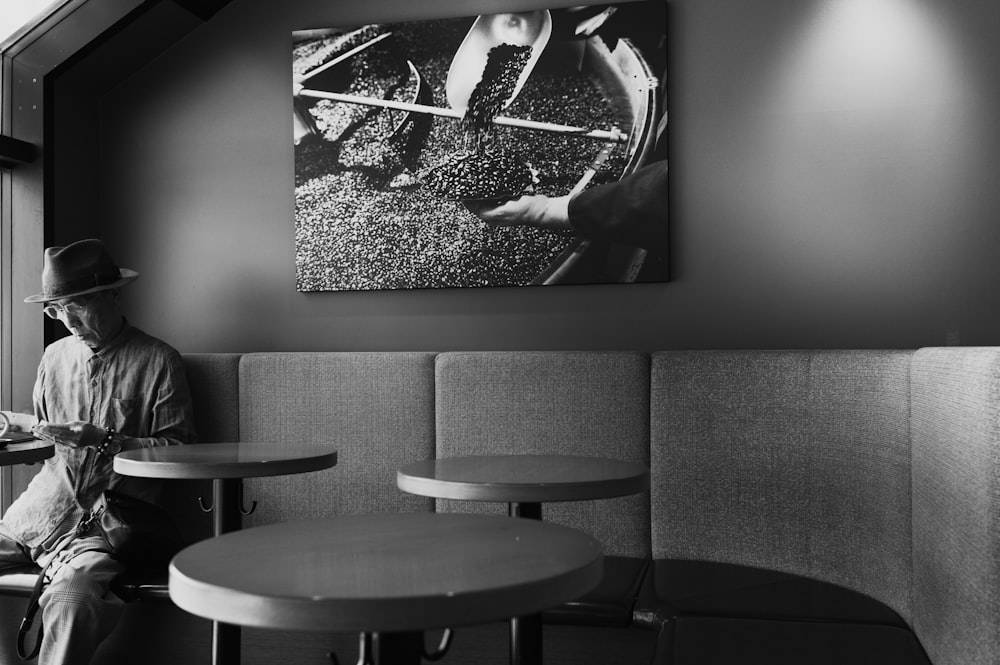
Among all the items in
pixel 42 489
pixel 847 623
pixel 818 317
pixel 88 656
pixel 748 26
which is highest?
pixel 748 26

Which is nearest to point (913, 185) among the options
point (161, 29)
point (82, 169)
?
point (161, 29)

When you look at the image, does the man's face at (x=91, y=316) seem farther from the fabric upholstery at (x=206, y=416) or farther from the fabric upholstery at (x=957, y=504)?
the fabric upholstery at (x=957, y=504)

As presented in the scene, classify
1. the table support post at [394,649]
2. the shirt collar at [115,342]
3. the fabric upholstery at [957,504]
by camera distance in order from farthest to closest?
the shirt collar at [115,342] < the fabric upholstery at [957,504] < the table support post at [394,649]

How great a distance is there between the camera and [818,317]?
2895mm

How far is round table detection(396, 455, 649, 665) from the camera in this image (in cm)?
182

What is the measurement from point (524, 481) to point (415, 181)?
5.37ft

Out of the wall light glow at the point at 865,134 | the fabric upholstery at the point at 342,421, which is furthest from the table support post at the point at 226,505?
the wall light glow at the point at 865,134

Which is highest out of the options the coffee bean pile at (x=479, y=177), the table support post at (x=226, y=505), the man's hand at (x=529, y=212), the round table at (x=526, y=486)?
the coffee bean pile at (x=479, y=177)

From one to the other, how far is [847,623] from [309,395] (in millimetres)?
1843

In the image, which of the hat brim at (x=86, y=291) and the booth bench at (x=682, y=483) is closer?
the booth bench at (x=682, y=483)

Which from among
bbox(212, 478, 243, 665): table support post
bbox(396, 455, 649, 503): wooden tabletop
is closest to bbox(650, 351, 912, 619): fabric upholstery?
bbox(396, 455, 649, 503): wooden tabletop

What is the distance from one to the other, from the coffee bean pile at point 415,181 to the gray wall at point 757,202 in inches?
3.5

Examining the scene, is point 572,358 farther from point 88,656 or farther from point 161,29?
point 161,29

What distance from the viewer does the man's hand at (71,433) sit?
2467mm
